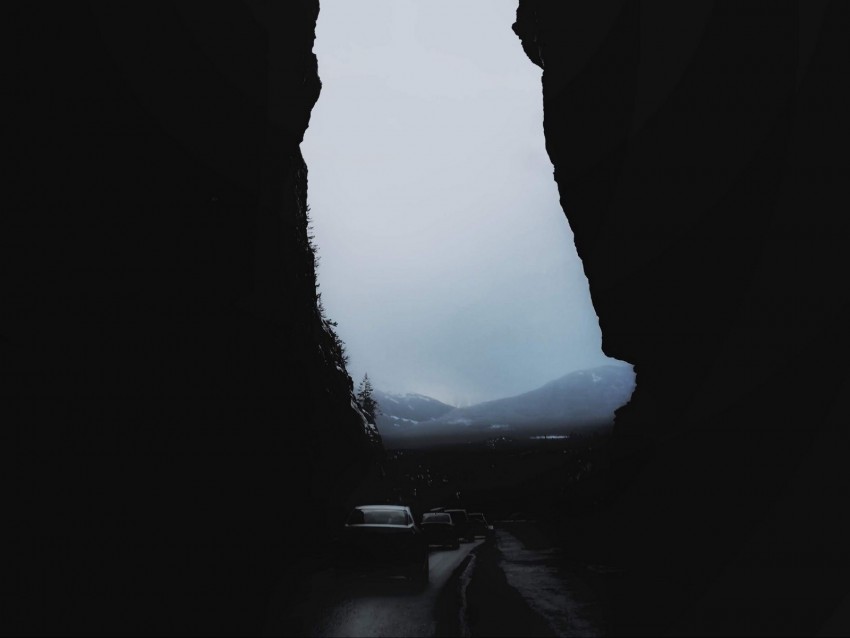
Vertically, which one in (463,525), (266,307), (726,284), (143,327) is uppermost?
(266,307)

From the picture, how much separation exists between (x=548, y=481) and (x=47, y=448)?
74.8 meters

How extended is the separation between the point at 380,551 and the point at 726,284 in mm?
10201

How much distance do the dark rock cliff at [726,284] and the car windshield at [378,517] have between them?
4470mm

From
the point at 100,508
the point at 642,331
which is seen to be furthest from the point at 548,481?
the point at 100,508

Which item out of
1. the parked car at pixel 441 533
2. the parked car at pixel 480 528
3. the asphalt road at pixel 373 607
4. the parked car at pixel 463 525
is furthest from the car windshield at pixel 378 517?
the parked car at pixel 480 528

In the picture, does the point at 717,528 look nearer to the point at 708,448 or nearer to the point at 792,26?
the point at 708,448

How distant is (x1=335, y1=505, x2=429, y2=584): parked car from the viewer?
43.8ft

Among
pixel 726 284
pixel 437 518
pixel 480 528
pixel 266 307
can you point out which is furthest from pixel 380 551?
pixel 480 528

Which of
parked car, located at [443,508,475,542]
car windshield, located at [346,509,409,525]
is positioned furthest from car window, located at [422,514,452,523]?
car windshield, located at [346,509,409,525]

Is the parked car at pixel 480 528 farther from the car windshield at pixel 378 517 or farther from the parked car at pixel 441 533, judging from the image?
the car windshield at pixel 378 517

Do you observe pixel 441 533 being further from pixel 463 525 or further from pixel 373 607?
pixel 373 607

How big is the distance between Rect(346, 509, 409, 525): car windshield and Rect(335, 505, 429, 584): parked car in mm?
149

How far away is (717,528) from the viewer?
1530 centimetres

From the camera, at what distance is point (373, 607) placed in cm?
1017
